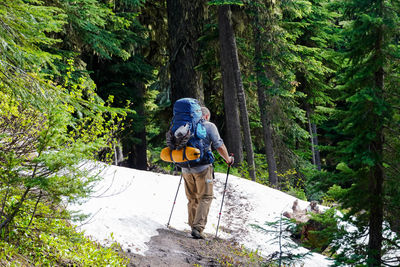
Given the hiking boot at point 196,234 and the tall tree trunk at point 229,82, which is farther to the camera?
the tall tree trunk at point 229,82

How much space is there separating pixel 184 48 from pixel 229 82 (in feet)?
7.82

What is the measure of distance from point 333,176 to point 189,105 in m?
3.02

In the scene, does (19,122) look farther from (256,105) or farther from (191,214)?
(256,105)

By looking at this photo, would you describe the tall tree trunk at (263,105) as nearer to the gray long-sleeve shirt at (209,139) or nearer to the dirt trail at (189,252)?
the dirt trail at (189,252)

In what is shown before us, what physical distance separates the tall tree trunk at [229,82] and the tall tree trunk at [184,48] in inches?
56.1

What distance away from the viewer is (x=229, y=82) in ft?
45.2

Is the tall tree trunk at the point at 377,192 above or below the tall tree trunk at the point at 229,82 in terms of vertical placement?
below

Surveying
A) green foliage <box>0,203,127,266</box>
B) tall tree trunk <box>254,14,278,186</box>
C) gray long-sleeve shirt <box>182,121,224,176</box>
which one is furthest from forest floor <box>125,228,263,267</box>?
tall tree trunk <box>254,14,278,186</box>

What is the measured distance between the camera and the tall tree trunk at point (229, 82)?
1341 centimetres

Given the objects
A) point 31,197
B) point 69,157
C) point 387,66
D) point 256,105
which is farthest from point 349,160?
point 256,105

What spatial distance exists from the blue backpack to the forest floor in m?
1.28

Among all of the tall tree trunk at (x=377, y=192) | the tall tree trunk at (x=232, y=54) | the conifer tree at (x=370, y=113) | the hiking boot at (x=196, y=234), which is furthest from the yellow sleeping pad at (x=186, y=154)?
the tall tree trunk at (x=232, y=54)

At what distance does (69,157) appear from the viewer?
4.25 m

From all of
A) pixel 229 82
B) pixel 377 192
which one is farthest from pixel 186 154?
pixel 229 82
